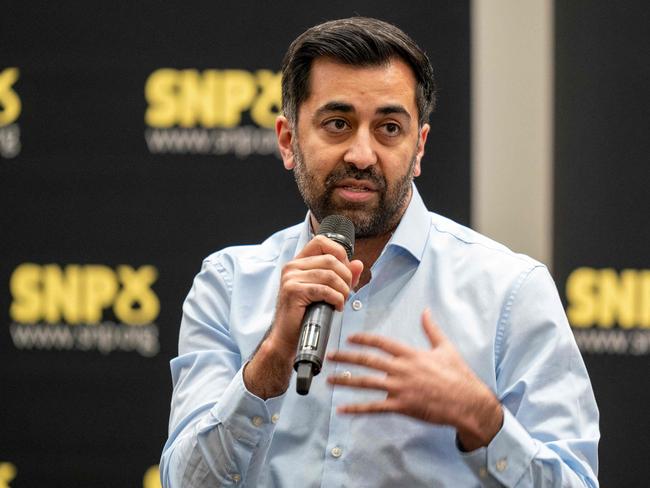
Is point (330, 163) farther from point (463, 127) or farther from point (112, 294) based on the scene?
point (112, 294)

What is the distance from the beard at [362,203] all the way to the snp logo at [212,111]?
3.81 feet

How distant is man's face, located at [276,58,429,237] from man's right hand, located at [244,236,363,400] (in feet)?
0.89

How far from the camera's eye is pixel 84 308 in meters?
3.17

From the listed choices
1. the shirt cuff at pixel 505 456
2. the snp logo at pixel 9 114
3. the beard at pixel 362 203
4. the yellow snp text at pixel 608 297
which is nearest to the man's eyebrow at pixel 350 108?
the beard at pixel 362 203

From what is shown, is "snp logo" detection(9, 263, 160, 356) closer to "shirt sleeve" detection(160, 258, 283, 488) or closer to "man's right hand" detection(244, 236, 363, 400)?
"shirt sleeve" detection(160, 258, 283, 488)

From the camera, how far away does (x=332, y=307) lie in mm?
1552

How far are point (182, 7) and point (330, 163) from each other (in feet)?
4.68

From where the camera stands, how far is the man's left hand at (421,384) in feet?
4.99

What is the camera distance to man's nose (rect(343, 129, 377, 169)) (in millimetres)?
1851

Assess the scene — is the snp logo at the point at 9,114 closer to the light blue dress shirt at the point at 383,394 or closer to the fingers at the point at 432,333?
the light blue dress shirt at the point at 383,394

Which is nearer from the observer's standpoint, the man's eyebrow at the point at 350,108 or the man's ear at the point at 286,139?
the man's eyebrow at the point at 350,108

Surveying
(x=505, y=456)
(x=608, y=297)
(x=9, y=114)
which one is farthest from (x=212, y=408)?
(x=9, y=114)

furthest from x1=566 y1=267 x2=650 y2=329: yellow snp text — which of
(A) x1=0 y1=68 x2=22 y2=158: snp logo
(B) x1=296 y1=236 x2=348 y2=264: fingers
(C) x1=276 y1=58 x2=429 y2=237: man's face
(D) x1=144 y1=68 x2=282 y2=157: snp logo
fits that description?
(A) x1=0 y1=68 x2=22 y2=158: snp logo

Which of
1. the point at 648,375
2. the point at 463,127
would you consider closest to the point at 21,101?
the point at 463,127
